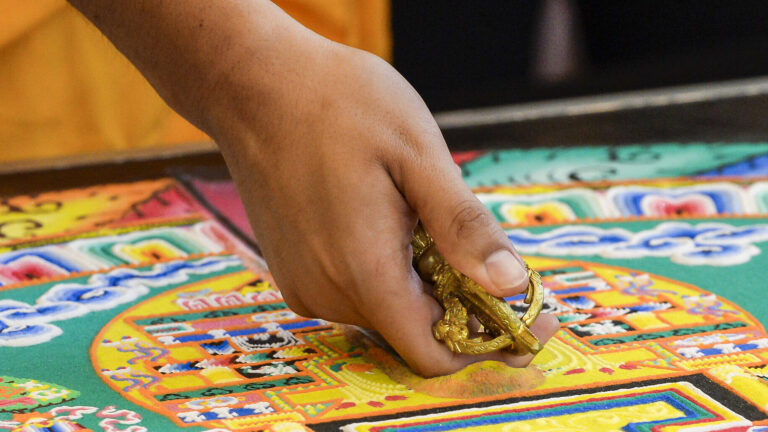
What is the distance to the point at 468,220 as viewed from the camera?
0.77 metres

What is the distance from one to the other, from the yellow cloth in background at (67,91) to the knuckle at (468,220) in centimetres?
114

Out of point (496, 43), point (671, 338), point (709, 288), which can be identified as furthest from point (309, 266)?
point (496, 43)

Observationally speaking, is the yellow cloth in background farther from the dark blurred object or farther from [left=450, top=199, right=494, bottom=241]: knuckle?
[left=450, top=199, right=494, bottom=241]: knuckle

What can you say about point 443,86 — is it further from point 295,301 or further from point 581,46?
point 295,301

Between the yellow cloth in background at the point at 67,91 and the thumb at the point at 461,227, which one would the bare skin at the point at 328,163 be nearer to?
the thumb at the point at 461,227

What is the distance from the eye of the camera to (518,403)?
0.81 meters

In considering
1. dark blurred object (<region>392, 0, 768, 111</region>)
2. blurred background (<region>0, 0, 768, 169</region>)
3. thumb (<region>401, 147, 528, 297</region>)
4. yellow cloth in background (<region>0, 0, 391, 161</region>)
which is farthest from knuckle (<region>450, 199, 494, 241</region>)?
dark blurred object (<region>392, 0, 768, 111</region>)

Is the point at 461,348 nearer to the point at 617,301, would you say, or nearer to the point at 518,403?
the point at 518,403

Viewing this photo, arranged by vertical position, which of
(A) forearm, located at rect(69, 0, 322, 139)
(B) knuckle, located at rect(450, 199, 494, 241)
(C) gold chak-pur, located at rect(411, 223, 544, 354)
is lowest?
(C) gold chak-pur, located at rect(411, 223, 544, 354)

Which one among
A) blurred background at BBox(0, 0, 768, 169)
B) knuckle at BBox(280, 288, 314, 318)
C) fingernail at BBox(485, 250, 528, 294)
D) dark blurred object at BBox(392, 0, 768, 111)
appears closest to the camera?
fingernail at BBox(485, 250, 528, 294)

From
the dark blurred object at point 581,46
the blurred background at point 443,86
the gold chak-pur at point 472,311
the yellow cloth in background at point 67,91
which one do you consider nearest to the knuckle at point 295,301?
the gold chak-pur at point 472,311

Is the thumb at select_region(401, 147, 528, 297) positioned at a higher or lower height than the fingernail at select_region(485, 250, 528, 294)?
higher

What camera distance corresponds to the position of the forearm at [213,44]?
84cm

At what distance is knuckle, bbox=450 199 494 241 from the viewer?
30.4 inches
